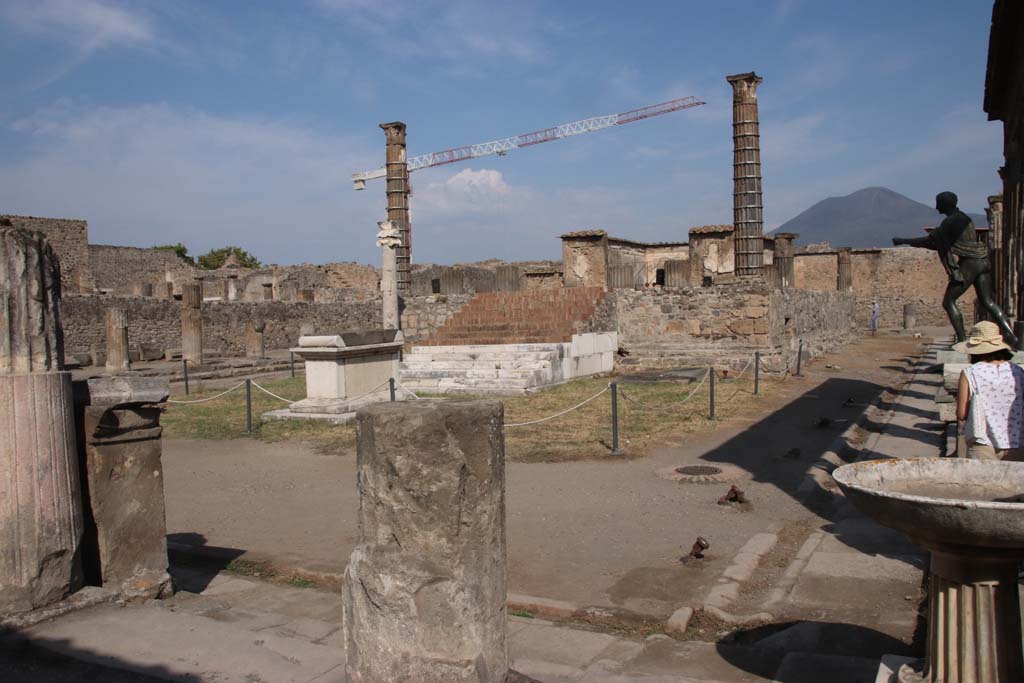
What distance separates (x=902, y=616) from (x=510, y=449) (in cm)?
586

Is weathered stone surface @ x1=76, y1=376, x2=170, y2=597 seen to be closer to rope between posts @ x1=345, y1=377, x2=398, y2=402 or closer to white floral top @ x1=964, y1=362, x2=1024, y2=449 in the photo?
white floral top @ x1=964, y1=362, x2=1024, y2=449

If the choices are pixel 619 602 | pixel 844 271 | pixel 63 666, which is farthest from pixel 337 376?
pixel 844 271

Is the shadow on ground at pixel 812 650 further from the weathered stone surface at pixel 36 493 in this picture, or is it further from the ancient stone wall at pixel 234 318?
the ancient stone wall at pixel 234 318

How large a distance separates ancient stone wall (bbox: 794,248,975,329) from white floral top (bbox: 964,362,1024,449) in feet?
113

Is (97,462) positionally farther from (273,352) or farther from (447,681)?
(273,352)

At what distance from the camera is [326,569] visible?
18.0 feet

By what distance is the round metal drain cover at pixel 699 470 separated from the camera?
26.8 feet

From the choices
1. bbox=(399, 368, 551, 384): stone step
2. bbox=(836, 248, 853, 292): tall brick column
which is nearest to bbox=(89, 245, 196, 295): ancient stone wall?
bbox=(399, 368, 551, 384): stone step

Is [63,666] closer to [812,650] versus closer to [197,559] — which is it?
[197,559]

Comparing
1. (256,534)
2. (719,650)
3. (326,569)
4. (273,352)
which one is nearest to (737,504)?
(719,650)

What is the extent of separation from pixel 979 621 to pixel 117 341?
22.0 meters

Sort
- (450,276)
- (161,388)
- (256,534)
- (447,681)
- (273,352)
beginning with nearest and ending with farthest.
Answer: (447,681), (161,388), (256,534), (450,276), (273,352)

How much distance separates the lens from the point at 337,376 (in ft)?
40.7

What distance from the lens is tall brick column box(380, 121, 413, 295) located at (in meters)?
21.8
